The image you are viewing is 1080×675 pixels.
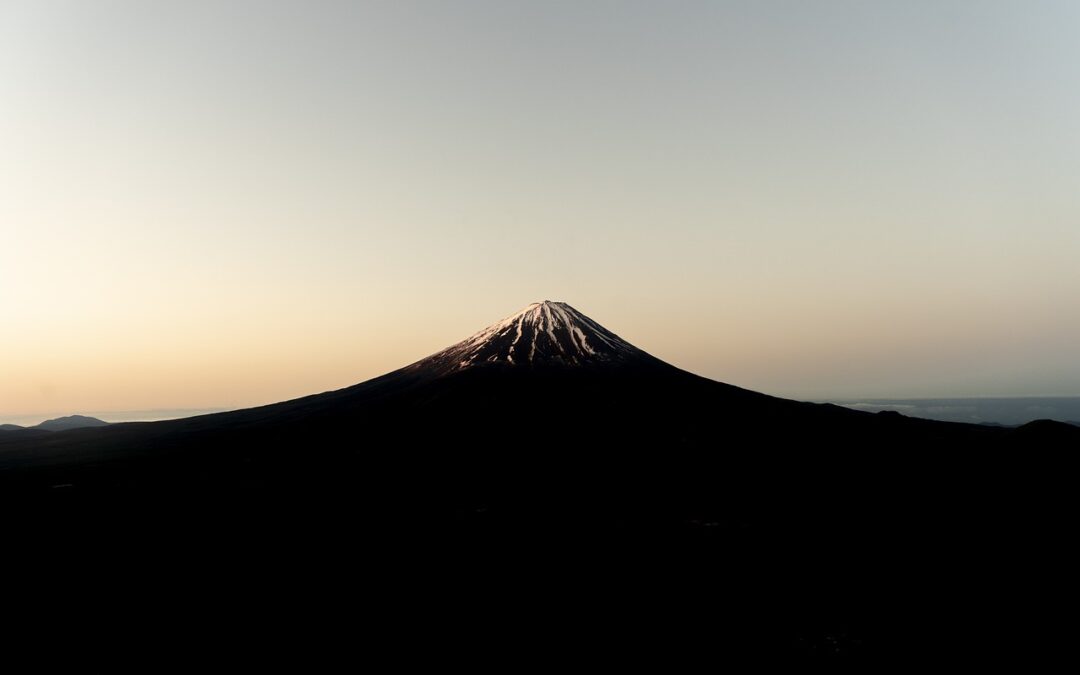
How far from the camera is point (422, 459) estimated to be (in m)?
116

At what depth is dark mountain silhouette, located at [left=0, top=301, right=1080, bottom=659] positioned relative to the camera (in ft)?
→ 163

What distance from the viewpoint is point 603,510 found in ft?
262

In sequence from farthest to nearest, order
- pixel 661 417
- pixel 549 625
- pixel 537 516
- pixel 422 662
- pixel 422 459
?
1. pixel 661 417
2. pixel 422 459
3. pixel 537 516
4. pixel 549 625
5. pixel 422 662

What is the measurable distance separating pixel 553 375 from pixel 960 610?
451 feet

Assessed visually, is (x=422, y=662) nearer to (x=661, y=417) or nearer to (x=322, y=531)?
(x=322, y=531)

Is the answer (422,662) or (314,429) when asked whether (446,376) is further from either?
(422,662)

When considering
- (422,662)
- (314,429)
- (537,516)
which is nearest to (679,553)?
(537,516)

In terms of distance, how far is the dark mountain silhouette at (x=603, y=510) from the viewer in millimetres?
49656

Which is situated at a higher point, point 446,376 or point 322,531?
point 446,376

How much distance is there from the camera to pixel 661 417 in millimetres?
144625

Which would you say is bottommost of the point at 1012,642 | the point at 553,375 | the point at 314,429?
the point at 1012,642

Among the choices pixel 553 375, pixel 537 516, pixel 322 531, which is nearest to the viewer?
pixel 322 531

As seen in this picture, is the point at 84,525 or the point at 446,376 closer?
the point at 84,525

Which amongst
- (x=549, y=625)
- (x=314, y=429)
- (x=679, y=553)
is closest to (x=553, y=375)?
(x=314, y=429)
